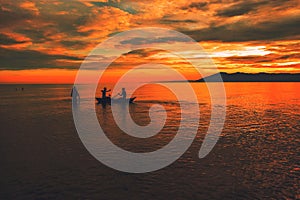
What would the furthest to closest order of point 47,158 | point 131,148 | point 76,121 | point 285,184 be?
point 76,121, point 131,148, point 47,158, point 285,184

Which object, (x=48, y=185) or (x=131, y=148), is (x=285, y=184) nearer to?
(x=131, y=148)

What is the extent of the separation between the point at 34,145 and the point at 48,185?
33.6 feet

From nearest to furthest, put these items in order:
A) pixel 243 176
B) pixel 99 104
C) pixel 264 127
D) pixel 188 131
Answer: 1. pixel 243 176
2. pixel 188 131
3. pixel 264 127
4. pixel 99 104

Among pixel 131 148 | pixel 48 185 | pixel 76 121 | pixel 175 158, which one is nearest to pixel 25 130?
pixel 76 121


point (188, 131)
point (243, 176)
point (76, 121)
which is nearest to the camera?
point (243, 176)

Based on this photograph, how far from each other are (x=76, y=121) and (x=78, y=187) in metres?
23.6

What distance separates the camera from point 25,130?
104 feet

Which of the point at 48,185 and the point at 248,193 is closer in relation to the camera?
the point at 248,193

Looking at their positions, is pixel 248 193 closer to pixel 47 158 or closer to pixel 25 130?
pixel 47 158

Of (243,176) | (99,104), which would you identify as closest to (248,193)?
(243,176)

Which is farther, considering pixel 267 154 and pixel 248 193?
pixel 267 154

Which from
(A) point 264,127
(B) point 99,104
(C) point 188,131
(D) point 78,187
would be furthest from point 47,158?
(B) point 99,104

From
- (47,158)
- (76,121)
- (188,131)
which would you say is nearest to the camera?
(47,158)

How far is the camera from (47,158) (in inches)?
802
